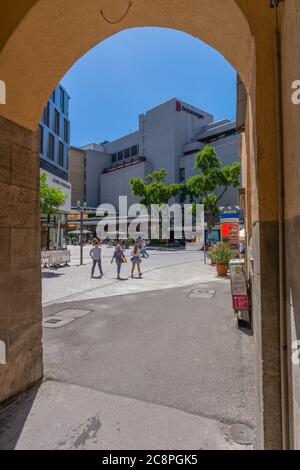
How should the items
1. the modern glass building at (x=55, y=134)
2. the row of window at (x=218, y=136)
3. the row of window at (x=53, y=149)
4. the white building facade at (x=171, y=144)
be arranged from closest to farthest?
the modern glass building at (x=55, y=134) → the row of window at (x=53, y=149) → the white building facade at (x=171, y=144) → the row of window at (x=218, y=136)

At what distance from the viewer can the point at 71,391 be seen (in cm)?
358

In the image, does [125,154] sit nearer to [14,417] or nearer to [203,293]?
[203,293]

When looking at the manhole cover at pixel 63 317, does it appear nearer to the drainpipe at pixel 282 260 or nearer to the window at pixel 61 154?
the drainpipe at pixel 282 260

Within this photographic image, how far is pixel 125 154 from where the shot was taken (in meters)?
77.0

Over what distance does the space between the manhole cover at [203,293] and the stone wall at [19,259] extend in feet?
20.2

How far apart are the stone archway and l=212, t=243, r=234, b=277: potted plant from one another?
1015cm

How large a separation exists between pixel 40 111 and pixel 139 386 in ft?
13.8

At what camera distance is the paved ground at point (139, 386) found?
275 cm

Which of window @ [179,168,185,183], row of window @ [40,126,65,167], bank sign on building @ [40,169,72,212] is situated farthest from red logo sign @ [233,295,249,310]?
window @ [179,168,185,183]

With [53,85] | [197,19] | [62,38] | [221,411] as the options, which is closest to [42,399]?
[221,411]

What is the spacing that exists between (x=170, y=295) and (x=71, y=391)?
605 cm

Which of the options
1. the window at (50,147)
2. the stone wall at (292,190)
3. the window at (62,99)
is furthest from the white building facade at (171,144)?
the stone wall at (292,190)

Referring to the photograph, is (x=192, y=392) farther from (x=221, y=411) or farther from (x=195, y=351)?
(x=195, y=351)

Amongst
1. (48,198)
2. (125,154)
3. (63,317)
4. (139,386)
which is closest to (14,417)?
(139,386)
